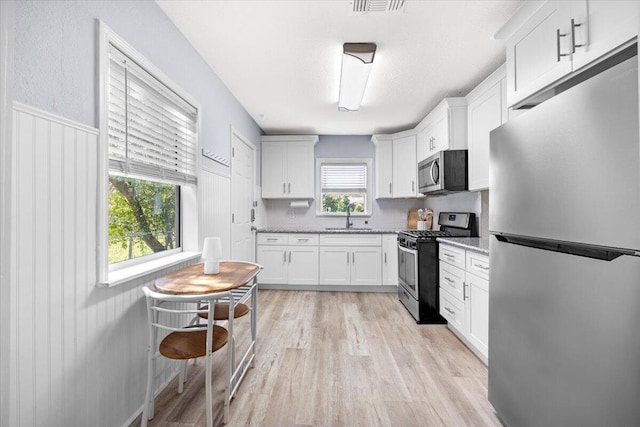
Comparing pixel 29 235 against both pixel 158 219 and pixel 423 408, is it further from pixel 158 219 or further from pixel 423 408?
pixel 423 408

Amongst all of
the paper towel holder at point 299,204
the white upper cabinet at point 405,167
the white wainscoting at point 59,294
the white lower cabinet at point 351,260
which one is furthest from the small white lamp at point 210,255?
the white upper cabinet at point 405,167

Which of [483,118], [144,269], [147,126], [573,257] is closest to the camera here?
[573,257]

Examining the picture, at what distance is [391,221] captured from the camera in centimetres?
505

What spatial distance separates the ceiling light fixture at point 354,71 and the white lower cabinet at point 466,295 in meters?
1.77

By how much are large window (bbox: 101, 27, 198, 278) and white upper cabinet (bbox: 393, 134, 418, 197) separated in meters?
3.07

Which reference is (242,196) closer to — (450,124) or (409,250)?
(409,250)

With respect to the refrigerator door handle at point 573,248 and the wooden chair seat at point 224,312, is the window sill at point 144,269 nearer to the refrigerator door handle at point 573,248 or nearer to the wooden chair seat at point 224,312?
the wooden chair seat at point 224,312

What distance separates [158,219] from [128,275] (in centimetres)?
67

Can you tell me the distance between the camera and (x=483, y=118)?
9.07ft

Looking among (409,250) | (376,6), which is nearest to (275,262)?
(409,250)

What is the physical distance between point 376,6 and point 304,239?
3.16 meters

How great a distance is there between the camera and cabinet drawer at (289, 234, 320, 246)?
446 centimetres

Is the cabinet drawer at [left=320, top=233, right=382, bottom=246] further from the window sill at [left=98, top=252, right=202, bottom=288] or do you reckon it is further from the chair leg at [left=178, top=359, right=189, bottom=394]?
the chair leg at [left=178, top=359, right=189, bottom=394]

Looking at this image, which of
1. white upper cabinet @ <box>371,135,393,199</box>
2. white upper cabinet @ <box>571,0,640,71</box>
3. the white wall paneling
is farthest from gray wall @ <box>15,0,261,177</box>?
white upper cabinet @ <box>371,135,393,199</box>
